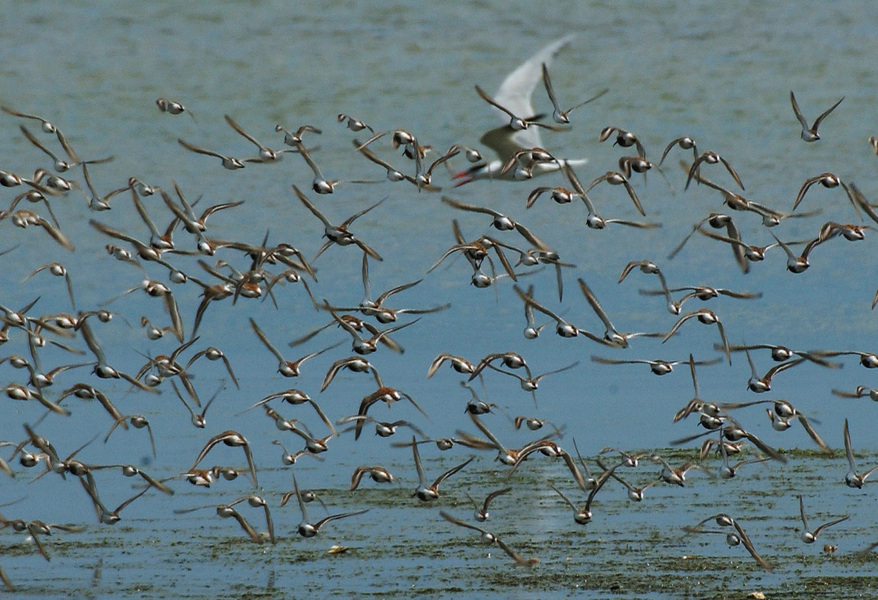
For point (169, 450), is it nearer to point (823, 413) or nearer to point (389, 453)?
point (389, 453)

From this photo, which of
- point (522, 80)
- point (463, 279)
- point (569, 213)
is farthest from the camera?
point (569, 213)

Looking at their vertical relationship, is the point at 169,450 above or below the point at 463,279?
below

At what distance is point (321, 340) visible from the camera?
39.3 metres

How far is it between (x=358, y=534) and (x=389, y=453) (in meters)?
6.36

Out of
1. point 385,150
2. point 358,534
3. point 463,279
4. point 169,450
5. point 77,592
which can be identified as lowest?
point 77,592

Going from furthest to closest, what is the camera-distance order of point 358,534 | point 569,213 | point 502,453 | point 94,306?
point 569,213, point 94,306, point 358,534, point 502,453

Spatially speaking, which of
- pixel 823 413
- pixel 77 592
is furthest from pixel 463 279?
pixel 77 592

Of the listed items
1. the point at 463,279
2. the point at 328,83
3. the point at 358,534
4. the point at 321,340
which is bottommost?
the point at 358,534

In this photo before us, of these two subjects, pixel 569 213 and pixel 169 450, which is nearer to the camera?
pixel 169 450

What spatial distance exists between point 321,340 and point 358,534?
1486 centimetres

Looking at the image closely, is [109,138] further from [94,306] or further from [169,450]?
[169,450]

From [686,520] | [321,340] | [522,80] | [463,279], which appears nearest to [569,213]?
[463,279]

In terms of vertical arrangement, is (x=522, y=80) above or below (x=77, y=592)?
above

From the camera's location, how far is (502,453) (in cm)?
1972
